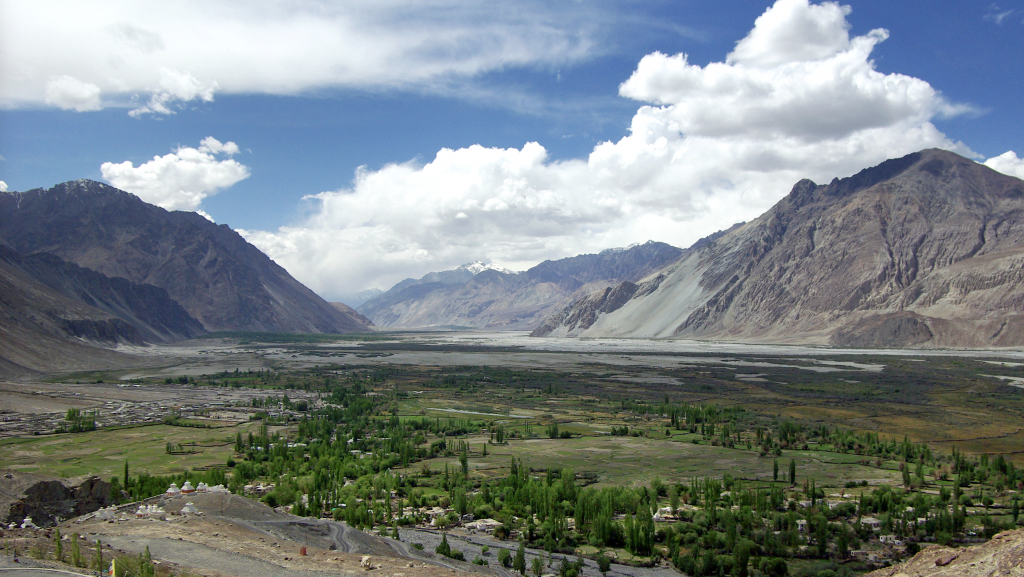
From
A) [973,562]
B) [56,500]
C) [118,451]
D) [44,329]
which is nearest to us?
[973,562]

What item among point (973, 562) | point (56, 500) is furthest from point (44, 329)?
point (973, 562)

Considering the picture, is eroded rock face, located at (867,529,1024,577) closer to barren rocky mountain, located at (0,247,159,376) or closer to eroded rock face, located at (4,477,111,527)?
eroded rock face, located at (4,477,111,527)

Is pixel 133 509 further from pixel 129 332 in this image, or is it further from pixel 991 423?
pixel 129 332

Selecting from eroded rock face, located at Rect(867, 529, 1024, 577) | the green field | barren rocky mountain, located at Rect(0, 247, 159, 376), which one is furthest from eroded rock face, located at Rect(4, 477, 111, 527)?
barren rocky mountain, located at Rect(0, 247, 159, 376)

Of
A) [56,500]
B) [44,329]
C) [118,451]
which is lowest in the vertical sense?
[118,451]

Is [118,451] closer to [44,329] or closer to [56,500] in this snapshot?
[56,500]

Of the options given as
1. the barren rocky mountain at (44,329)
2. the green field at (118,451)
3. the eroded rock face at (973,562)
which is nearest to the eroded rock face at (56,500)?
the green field at (118,451)
